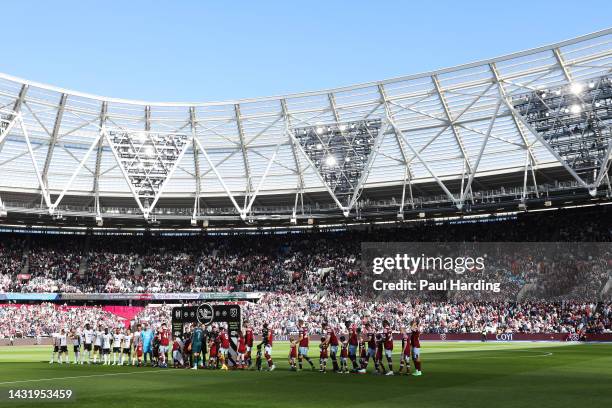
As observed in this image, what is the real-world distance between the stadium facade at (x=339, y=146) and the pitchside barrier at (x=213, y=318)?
29719 mm

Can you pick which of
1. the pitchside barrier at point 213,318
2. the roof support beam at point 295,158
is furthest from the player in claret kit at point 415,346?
the roof support beam at point 295,158

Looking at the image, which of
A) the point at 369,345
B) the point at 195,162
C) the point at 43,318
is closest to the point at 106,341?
the point at 369,345

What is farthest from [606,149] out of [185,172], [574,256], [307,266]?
[185,172]

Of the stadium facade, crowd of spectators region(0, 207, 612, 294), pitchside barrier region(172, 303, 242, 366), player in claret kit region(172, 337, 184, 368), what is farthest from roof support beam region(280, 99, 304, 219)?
player in claret kit region(172, 337, 184, 368)

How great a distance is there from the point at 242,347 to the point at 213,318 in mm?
2877

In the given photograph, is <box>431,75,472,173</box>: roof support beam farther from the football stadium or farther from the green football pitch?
the green football pitch

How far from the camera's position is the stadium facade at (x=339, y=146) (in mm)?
51062

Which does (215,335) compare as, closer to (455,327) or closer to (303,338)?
(303,338)

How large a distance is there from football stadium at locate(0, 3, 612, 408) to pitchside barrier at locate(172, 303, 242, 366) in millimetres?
4256

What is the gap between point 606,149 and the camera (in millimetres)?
50875

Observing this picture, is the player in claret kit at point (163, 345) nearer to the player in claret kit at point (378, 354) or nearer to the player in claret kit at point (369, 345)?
the player in claret kit at point (369, 345)

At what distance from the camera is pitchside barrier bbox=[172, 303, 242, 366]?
94.1ft

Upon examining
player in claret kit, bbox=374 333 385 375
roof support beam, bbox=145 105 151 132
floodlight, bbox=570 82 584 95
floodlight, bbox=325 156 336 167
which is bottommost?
player in claret kit, bbox=374 333 385 375

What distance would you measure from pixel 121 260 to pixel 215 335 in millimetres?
50589
